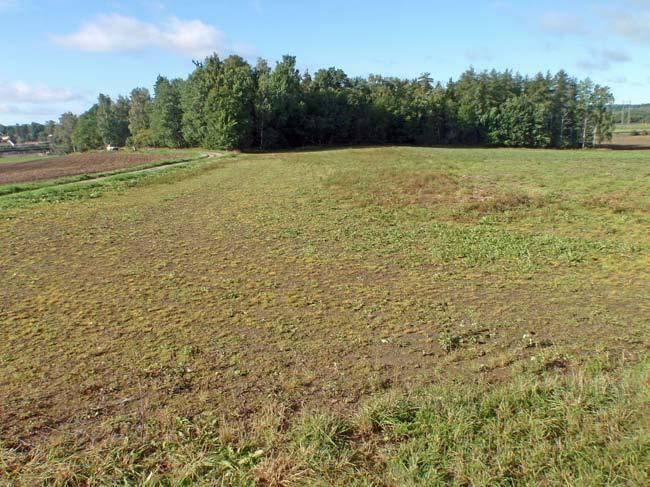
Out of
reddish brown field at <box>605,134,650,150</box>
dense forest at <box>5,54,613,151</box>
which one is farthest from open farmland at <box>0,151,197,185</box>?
reddish brown field at <box>605,134,650,150</box>

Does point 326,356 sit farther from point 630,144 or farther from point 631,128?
point 631,128

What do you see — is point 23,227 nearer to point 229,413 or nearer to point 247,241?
point 247,241

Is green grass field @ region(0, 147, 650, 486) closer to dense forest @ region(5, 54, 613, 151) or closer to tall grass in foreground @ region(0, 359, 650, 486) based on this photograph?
tall grass in foreground @ region(0, 359, 650, 486)

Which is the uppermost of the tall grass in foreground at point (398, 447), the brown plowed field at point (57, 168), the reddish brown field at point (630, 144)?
the reddish brown field at point (630, 144)

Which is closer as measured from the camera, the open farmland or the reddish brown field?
the open farmland

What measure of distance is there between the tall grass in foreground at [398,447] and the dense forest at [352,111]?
58.8 metres

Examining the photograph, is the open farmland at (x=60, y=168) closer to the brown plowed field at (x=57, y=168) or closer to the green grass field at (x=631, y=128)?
the brown plowed field at (x=57, y=168)

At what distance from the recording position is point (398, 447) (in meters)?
3.90

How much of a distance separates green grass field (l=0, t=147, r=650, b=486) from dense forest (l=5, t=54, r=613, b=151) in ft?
173

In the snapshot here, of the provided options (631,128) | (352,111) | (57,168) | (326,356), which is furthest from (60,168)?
(631,128)

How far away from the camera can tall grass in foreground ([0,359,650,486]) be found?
354 centimetres

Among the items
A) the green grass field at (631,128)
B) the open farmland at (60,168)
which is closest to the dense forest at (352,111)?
the open farmland at (60,168)

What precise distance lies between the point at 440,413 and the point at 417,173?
25.1 metres

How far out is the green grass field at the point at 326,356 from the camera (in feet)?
12.2
